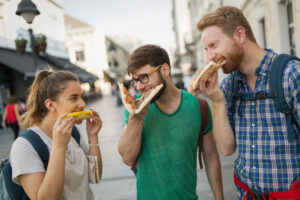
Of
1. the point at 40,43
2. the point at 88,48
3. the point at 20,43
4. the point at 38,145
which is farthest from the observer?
the point at 88,48

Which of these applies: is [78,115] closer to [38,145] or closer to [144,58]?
[38,145]

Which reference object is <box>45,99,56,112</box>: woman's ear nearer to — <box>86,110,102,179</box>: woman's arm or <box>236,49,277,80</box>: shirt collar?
<box>86,110,102,179</box>: woman's arm

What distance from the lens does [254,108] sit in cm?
167

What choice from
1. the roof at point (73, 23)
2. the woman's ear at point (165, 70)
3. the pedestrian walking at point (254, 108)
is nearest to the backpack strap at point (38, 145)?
the woman's ear at point (165, 70)

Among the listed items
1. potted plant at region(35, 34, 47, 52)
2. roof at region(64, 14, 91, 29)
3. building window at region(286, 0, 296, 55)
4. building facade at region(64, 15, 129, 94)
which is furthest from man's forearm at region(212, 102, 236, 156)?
roof at region(64, 14, 91, 29)

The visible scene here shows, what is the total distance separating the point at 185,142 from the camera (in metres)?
1.97

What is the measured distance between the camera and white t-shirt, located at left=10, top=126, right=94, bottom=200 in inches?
64.8

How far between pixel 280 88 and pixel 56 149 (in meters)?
1.54

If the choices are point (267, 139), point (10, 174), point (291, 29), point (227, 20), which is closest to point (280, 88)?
point (267, 139)

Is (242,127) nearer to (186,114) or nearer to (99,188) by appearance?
(186,114)

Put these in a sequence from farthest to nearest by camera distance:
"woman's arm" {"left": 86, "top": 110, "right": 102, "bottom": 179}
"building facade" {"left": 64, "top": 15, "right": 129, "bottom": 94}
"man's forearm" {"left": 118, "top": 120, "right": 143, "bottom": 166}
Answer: "building facade" {"left": 64, "top": 15, "right": 129, "bottom": 94}
"woman's arm" {"left": 86, "top": 110, "right": 102, "bottom": 179}
"man's forearm" {"left": 118, "top": 120, "right": 143, "bottom": 166}

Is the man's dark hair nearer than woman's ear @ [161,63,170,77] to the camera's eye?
Yes

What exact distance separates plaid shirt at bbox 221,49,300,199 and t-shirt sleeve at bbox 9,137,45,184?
145 centimetres

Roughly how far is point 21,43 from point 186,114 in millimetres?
8581
